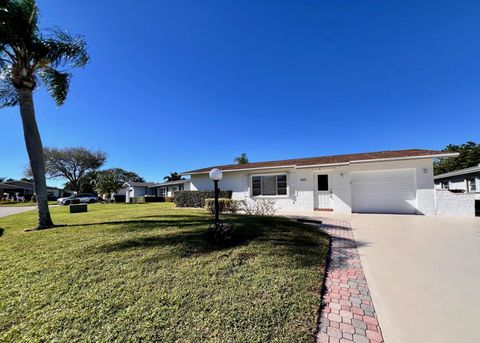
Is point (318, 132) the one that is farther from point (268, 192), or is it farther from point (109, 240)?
point (109, 240)

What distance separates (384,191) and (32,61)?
1695cm

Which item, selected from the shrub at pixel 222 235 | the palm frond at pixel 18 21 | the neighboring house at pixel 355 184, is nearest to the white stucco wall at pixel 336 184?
the neighboring house at pixel 355 184

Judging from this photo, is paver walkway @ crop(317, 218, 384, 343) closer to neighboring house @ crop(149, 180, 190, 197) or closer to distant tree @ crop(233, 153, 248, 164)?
distant tree @ crop(233, 153, 248, 164)

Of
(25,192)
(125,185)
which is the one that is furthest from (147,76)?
(25,192)

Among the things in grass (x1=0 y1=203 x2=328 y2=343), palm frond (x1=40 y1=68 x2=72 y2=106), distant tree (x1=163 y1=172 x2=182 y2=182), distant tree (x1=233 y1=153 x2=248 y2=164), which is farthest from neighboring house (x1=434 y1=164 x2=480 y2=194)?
distant tree (x1=163 y1=172 x2=182 y2=182)

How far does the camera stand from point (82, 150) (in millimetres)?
42875

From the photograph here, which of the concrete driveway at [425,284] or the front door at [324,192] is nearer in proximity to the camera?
the concrete driveway at [425,284]

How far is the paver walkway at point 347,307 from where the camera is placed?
231 cm

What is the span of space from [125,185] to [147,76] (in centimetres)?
3595

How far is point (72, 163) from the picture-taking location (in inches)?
→ 1679

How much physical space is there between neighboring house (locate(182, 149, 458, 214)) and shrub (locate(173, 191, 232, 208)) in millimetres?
1594

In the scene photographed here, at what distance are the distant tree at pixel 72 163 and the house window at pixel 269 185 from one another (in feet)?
141

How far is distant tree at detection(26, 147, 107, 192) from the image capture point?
133 feet

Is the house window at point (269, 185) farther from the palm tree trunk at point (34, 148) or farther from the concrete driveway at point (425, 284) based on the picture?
the palm tree trunk at point (34, 148)
